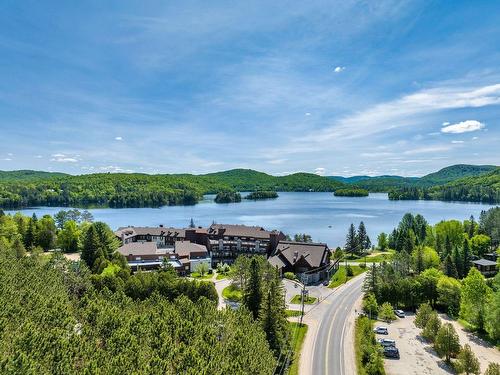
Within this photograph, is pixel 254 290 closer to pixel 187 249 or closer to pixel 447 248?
pixel 187 249

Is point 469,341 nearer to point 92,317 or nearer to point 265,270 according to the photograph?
point 265,270

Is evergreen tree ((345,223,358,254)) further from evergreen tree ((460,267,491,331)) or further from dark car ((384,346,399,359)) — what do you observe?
dark car ((384,346,399,359))

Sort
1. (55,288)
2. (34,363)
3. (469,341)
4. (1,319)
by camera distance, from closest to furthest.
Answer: (34,363) < (1,319) < (55,288) < (469,341)

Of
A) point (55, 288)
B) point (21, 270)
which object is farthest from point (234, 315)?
point (21, 270)

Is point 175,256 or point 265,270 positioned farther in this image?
point 175,256

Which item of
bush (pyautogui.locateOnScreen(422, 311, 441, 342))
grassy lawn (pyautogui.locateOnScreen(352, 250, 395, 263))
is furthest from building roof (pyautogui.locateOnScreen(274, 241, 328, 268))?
bush (pyautogui.locateOnScreen(422, 311, 441, 342))

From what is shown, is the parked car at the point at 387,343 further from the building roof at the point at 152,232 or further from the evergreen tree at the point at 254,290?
the building roof at the point at 152,232

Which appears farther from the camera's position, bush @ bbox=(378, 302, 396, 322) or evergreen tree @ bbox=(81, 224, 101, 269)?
evergreen tree @ bbox=(81, 224, 101, 269)
